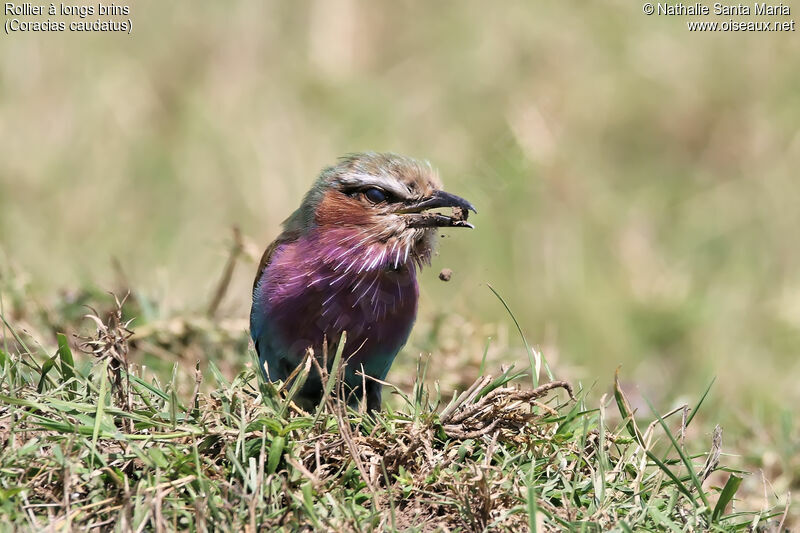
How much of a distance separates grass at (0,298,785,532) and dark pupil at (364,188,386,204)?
2.91 feet

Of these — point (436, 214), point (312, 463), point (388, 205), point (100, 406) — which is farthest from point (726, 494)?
point (100, 406)

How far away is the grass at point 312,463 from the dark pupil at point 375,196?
886mm

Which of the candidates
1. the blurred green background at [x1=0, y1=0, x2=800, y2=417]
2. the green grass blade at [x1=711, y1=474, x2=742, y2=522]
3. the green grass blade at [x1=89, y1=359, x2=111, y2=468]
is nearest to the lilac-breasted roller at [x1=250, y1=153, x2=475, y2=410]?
the green grass blade at [x1=89, y1=359, x2=111, y2=468]

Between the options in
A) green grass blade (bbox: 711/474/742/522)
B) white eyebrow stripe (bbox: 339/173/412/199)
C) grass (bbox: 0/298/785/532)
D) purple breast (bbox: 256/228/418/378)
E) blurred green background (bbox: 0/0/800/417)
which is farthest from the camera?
blurred green background (bbox: 0/0/800/417)

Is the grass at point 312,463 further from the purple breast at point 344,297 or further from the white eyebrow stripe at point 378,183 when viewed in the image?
the white eyebrow stripe at point 378,183

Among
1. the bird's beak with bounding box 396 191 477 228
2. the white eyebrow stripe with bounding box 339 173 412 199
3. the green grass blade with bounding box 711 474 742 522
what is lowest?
the green grass blade with bounding box 711 474 742 522

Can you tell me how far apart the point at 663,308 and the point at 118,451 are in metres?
5.04

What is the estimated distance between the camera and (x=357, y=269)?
3752 millimetres

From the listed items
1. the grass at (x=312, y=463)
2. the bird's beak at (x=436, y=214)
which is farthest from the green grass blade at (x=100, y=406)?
the bird's beak at (x=436, y=214)

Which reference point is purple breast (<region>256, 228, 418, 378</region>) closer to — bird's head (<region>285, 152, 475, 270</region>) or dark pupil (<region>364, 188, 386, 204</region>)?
bird's head (<region>285, 152, 475, 270</region>)

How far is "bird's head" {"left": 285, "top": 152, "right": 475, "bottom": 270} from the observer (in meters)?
3.80

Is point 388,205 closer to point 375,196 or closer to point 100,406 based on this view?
point 375,196

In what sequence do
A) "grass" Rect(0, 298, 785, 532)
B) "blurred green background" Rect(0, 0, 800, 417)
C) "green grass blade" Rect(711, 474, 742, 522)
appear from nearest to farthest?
"grass" Rect(0, 298, 785, 532)
"green grass blade" Rect(711, 474, 742, 522)
"blurred green background" Rect(0, 0, 800, 417)

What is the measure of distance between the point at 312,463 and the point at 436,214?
116 cm
